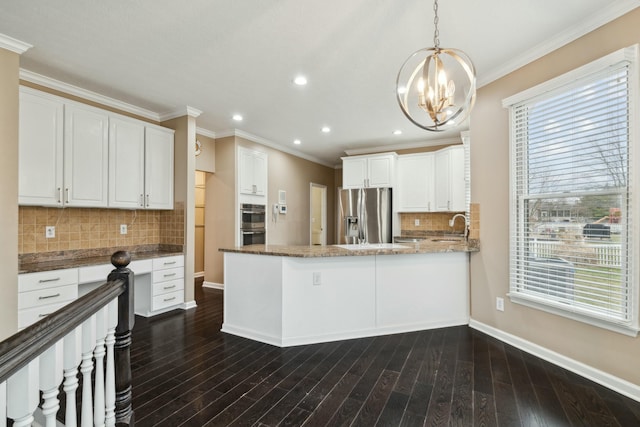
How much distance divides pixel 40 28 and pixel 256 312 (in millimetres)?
2940

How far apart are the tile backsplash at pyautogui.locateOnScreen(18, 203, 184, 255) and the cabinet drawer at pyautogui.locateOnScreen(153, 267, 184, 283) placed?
375 millimetres

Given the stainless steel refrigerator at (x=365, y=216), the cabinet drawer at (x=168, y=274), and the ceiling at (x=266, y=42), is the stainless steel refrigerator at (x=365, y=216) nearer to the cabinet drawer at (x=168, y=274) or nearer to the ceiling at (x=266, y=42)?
the ceiling at (x=266, y=42)

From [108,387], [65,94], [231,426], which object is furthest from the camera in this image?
[65,94]

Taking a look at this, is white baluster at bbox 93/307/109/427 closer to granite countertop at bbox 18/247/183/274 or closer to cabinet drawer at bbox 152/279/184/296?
granite countertop at bbox 18/247/183/274

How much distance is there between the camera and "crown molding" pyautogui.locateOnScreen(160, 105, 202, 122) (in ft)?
13.2

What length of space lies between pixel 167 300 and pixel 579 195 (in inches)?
174

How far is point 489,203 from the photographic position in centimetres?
311

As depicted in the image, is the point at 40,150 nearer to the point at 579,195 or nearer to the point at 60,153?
the point at 60,153

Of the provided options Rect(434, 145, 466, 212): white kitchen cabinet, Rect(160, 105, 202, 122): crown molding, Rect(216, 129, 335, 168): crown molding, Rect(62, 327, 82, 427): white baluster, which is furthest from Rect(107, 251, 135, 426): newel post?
Rect(434, 145, 466, 212): white kitchen cabinet

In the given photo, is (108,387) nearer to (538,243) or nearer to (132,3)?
(132,3)

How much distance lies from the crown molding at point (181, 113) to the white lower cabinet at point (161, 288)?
6.29 feet

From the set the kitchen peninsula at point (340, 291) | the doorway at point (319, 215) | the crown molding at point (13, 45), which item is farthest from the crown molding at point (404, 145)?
the crown molding at point (13, 45)

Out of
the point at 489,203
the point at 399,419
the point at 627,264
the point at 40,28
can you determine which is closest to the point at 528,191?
the point at 489,203

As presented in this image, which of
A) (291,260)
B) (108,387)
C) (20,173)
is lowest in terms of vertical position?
(108,387)
